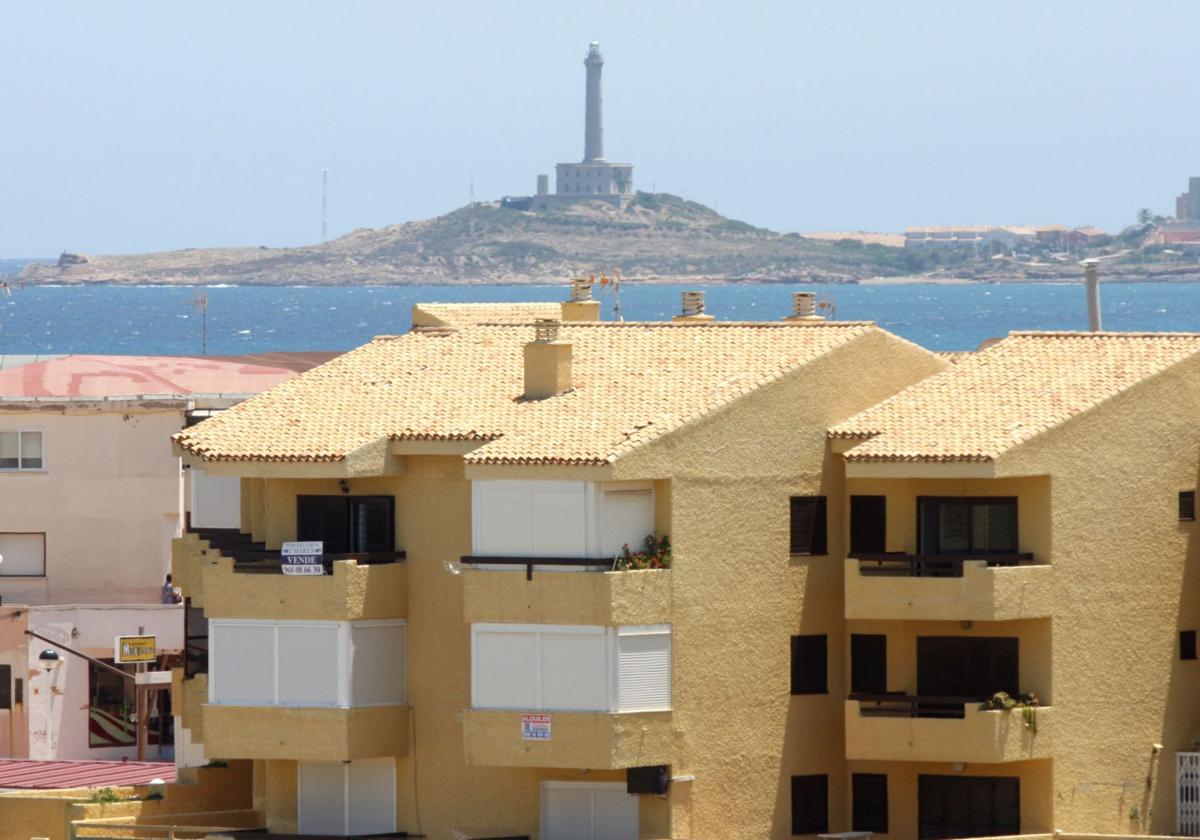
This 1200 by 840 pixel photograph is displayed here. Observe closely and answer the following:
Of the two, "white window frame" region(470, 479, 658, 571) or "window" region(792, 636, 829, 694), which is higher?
"white window frame" region(470, 479, 658, 571)

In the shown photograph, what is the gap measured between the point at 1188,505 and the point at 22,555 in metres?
27.3

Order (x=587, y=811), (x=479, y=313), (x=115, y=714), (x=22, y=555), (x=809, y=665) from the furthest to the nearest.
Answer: (x=22, y=555), (x=115, y=714), (x=479, y=313), (x=809, y=665), (x=587, y=811)

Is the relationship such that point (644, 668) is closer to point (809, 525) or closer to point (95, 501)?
point (809, 525)

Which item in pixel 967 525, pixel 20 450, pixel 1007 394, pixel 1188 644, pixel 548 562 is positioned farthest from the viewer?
pixel 20 450

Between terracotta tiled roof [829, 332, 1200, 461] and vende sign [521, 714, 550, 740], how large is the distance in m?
6.00

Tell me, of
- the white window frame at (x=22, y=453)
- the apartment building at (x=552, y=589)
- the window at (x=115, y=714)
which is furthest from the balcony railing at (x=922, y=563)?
the white window frame at (x=22, y=453)

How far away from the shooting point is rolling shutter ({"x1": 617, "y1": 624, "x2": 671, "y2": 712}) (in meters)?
45.9

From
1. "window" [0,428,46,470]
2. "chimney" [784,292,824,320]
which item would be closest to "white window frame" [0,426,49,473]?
"window" [0,428,46,470]

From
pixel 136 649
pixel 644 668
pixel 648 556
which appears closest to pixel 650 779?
pixel 644 668

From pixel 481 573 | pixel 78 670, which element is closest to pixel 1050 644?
pixel 481 573

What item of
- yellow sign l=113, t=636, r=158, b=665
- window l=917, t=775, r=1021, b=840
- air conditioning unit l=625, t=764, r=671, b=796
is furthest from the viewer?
yellow sign l=113, t=636, r=158, b=665

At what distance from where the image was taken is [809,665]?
4816cm

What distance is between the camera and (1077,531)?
152 ft

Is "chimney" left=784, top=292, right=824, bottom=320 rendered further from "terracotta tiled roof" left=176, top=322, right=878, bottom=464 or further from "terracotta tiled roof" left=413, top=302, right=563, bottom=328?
"terracotta tiled roof" left=413, top=302, right=563, bottom=328
